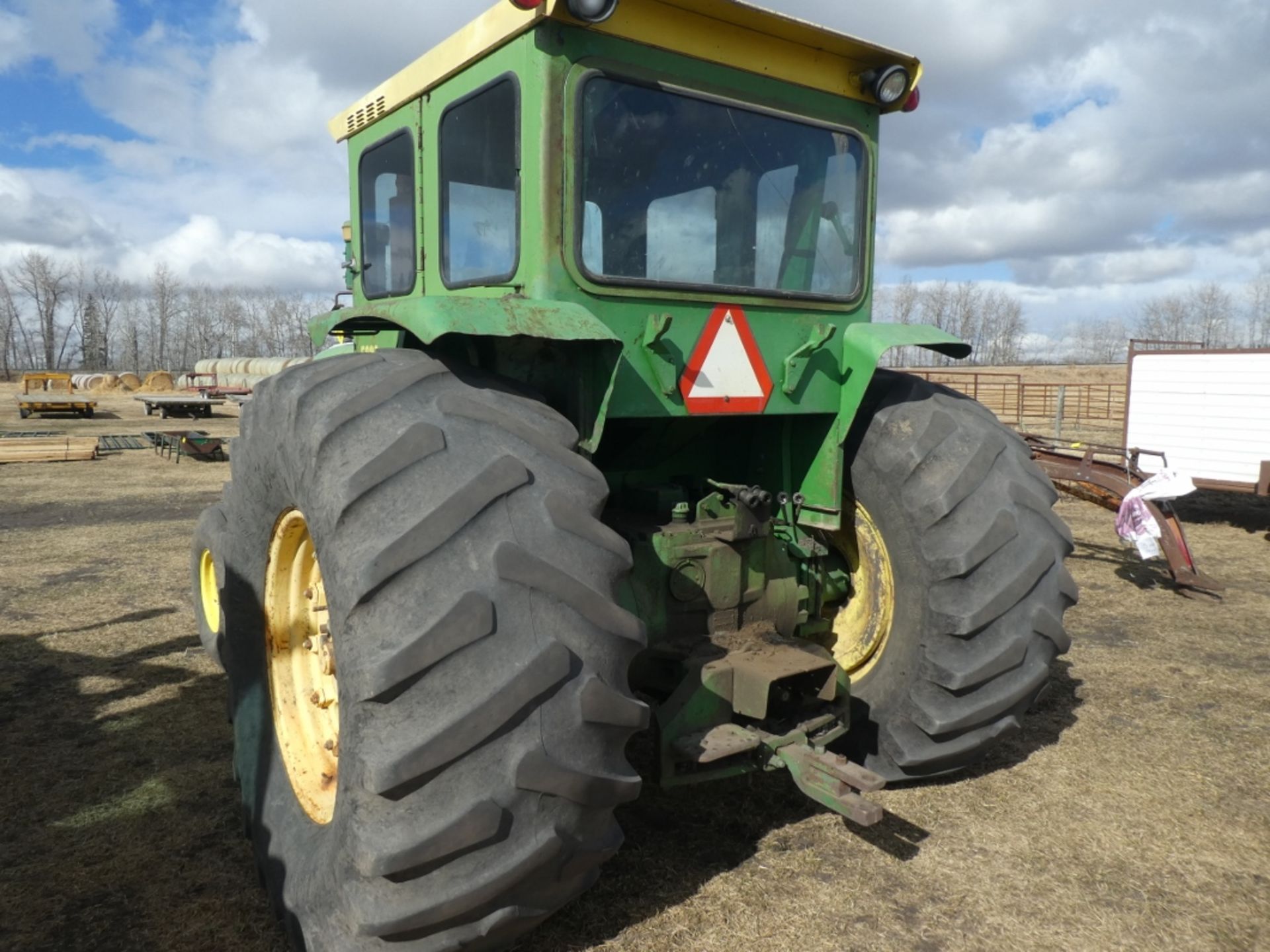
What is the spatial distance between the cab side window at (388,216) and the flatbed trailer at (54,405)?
25.3m

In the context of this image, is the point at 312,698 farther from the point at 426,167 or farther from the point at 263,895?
the point at 426,167

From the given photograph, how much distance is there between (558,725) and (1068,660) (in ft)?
14.0

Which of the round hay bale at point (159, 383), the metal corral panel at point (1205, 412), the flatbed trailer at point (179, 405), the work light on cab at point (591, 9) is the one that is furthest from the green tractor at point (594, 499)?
the round hay bale at point (159, 383)

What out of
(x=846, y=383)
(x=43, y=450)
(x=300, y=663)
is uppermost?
(x=846, y=383)

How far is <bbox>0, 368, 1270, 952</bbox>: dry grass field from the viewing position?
2.63 metres

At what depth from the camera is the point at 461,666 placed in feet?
6.23

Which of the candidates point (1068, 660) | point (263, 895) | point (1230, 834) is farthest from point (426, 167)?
point (1068, 660)

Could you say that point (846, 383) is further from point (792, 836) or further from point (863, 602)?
point (792, 836)

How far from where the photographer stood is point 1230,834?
323 centimetres

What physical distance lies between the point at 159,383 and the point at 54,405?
538 inches

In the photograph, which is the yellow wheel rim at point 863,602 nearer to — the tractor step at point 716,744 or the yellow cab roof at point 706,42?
the tractor step at point 716,744

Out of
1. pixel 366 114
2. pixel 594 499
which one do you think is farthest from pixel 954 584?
pixel 366 114

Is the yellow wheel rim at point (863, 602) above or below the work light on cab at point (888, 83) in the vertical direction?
below

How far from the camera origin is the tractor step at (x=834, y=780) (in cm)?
254
